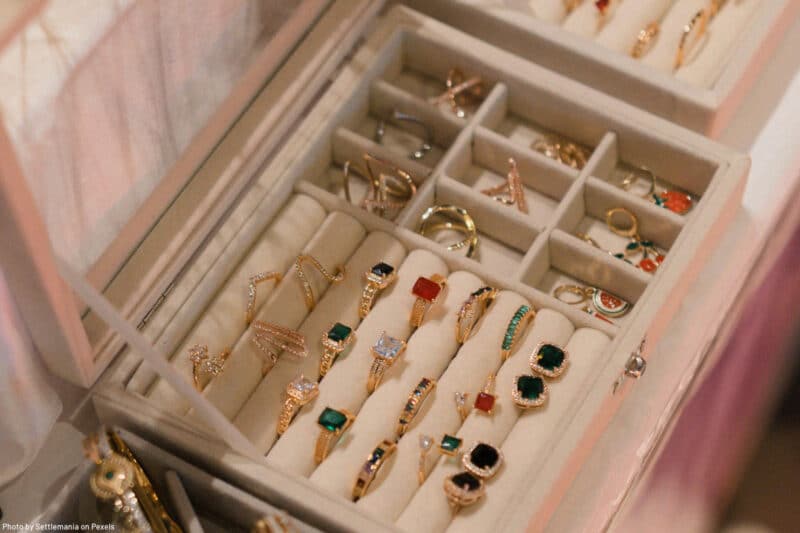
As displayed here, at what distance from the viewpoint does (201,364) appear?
1.53 meters

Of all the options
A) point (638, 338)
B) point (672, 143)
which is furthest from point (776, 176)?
point (638, 338)

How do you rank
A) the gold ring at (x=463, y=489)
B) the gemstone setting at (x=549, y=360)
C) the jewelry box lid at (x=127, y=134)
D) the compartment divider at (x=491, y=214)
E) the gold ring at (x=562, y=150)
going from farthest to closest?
the gold ring at (x=562, y=150) < the compartment divider at (x=491, y=214) < the gemstone setting at (x=549, y=360) < the gold ring at (x=463, y=489) < the jewelry box lid at (x=127, y=134)

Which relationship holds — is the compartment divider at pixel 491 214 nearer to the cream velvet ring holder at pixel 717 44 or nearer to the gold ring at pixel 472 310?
the gold ring at pixel 472 310

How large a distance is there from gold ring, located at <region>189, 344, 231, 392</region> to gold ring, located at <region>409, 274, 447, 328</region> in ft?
0.82

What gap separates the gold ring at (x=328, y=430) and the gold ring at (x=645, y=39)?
0.73m

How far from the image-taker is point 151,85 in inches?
54.3

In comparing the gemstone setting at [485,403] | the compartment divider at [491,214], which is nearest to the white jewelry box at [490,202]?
the compartment divider at [491,214]

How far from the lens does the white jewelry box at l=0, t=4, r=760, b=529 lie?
4.79ft

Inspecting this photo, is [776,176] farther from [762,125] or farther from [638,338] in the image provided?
[638,338]

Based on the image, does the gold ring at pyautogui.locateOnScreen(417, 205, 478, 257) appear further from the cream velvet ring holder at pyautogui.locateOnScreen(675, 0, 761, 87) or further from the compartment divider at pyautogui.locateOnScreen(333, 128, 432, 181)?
the cream velvet ring holder at pyautogui.locateOnScreen(675, 0, 761, 87)

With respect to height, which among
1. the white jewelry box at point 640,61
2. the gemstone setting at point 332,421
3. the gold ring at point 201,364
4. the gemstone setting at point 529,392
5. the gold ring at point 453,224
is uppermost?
the white jewelry box at point 640,61

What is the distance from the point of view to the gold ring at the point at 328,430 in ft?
4.90

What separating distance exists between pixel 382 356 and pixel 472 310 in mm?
131

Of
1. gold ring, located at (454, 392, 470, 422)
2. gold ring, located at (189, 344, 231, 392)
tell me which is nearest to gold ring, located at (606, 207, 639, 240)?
gold ring, located at (454, 392, 470, 422)
